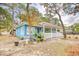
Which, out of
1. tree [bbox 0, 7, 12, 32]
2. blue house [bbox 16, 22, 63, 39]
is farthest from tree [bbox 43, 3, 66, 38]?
tree [bbox 0, 7, 12, 32]

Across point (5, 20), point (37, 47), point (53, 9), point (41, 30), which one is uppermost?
point (53, 9)

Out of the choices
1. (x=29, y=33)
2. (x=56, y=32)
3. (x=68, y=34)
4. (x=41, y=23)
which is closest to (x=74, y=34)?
(x=68, y=34)

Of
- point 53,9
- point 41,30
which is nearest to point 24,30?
point 41,30

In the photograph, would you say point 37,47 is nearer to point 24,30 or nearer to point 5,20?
point 24,30

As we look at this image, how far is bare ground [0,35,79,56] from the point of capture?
1.57 metres

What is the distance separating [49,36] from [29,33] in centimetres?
20

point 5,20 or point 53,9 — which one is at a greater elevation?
point 53,9

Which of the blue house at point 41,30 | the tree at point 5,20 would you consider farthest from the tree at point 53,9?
the tree at point 5,20

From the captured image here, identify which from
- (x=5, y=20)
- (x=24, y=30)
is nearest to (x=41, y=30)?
(x=24, y=30)

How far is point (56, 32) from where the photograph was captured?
160 cm

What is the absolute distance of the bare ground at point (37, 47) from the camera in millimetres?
1573

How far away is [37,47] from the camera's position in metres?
1.60

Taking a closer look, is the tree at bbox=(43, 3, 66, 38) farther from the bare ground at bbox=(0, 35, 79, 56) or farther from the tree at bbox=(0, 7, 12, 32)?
the tree at bbox=(0, 7, 12, 32)

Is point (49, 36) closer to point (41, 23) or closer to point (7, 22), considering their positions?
point (41, 23)
